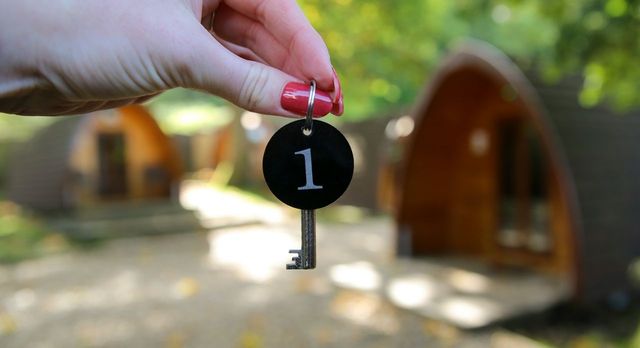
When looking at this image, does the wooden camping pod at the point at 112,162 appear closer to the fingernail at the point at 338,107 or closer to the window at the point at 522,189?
the window at the point at 522,189

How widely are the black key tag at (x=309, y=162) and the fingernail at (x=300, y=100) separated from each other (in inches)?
2.0

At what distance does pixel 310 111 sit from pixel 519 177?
24.7 ft

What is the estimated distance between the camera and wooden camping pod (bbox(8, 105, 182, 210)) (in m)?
14.7

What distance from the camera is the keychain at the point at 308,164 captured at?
3.74ft

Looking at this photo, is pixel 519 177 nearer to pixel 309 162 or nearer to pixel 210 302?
pixel 210 302

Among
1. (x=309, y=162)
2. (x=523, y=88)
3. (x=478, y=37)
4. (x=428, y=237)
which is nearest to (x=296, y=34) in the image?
(x=309, y=162)

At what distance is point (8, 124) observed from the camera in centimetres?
2402

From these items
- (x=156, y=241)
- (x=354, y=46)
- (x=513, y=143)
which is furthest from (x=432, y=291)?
(x=354, y=46)

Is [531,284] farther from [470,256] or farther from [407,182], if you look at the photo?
[407,182]

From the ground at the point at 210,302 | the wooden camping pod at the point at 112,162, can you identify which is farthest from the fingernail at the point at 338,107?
the wooden camping pod at the point at 112,162

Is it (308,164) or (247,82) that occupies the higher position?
(247,82)

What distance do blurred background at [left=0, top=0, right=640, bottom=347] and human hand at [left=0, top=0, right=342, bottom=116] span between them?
3738 mm

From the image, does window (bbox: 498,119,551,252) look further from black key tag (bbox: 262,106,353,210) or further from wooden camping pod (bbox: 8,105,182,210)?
wooden camping pod (bbox: 8,105,182,210)

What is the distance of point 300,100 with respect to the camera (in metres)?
1.07
